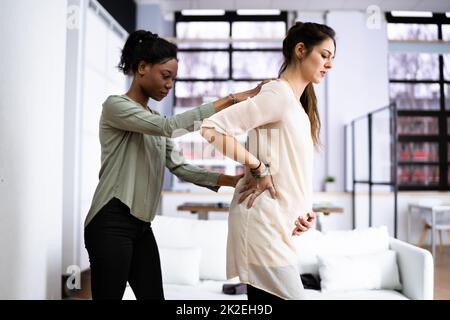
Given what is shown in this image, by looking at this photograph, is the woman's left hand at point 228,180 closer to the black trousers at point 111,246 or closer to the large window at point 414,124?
the black trousers at point 111,246

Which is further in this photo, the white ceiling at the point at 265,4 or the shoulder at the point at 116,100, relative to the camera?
the white ceiling at the point at 265,4

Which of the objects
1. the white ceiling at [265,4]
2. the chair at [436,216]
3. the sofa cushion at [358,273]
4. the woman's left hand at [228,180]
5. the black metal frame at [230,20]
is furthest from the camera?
the black metal frame at [230,20]

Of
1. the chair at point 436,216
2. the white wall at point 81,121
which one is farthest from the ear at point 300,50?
the white wall at point 81,121

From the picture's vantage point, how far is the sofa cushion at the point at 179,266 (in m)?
1.82

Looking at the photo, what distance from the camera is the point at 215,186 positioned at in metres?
1.07

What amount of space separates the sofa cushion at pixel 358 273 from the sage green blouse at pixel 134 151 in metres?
1.08

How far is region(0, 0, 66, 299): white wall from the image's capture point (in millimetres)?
1139

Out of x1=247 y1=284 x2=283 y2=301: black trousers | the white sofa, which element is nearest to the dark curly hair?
x1=247 y1=284 x2=283 y2=301: black trousers

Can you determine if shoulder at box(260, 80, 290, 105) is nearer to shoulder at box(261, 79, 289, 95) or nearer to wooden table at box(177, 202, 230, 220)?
shoulder at box(261, 79, 289, 95)

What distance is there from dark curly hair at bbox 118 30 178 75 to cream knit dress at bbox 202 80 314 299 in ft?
0.80

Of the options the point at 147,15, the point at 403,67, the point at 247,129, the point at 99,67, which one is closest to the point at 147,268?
the point at 247,129

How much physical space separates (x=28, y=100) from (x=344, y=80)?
383cm

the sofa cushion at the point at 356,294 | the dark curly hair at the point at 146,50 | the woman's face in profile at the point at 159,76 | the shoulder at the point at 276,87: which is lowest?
the sofa cushion at the point at 356,294

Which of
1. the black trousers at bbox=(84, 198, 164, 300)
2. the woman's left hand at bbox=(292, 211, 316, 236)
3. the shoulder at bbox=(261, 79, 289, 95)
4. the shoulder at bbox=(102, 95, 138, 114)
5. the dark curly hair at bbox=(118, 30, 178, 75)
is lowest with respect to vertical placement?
the black trousers at bbox=(84, 198, 164, 300)
